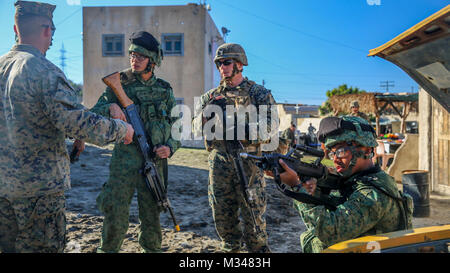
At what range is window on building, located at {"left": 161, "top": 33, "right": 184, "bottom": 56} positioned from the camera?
16.9 meters

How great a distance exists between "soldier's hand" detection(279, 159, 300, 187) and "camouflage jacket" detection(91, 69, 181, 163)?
141 cm

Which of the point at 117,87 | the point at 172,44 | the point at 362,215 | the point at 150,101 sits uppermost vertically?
the point at 172,44

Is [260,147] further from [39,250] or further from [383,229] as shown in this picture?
[39,250]

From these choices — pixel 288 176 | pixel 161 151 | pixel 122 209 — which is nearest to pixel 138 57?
pixel 161 151

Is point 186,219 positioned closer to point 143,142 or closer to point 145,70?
point 143,142

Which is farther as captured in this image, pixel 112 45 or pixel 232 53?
pixel 112 45

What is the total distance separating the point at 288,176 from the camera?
1745 millimetres

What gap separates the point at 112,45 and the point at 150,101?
52.9 ft

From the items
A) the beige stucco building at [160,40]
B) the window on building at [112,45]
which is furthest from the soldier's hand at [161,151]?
the window on building at [112,45]

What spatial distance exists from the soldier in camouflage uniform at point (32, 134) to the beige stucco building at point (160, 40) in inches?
596

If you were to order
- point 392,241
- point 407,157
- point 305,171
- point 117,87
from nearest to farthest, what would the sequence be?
point 392,241 → point 305,171 → point 117,87 → point 407,157

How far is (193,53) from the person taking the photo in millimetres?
16812

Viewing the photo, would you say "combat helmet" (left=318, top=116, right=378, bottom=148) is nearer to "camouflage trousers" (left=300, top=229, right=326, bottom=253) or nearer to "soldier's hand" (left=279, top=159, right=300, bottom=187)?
"soldier's hand" (left=279, top=159, right=300, bottom=187)
